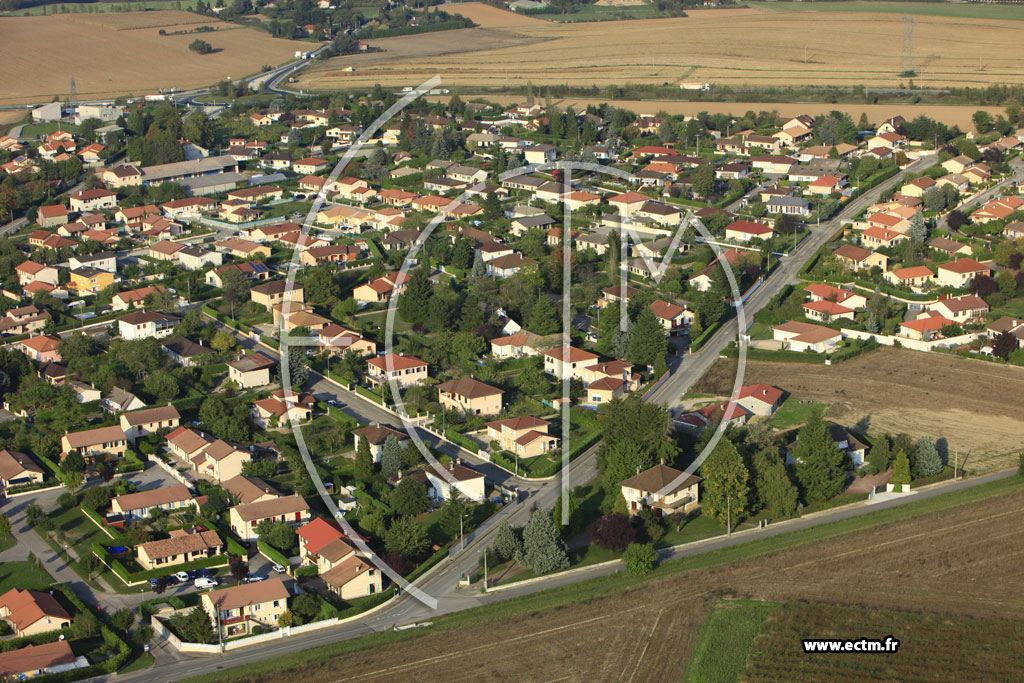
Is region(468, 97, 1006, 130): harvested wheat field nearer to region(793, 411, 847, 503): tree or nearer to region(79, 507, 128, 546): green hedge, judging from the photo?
region(793, 411, 847, 503): tree

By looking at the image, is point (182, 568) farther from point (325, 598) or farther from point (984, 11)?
point (984, 11)

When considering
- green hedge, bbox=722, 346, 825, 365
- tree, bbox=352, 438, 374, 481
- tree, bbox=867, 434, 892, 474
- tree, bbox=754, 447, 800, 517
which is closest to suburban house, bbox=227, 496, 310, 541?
tree, bbox=352, 438, 374, 481

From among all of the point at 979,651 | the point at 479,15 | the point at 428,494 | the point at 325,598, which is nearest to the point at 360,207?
the point at 428,494

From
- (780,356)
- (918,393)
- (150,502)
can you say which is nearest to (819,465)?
(918,393)

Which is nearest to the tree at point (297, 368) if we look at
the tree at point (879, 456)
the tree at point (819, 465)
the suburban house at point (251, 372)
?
the suburban house at point (251, 372)

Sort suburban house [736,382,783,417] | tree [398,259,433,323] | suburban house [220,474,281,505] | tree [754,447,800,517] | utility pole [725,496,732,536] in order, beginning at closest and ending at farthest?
utility pole [725,496,732,536]
tree [754,447,800,517]
suburban house [220,474,281,505]
suburban house [736,382,783,417]
tree [398,259,433,323]

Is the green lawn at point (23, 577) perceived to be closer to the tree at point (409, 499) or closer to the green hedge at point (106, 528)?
the green hedge at point (106, 528)

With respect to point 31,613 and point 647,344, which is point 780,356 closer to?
point 647,344
